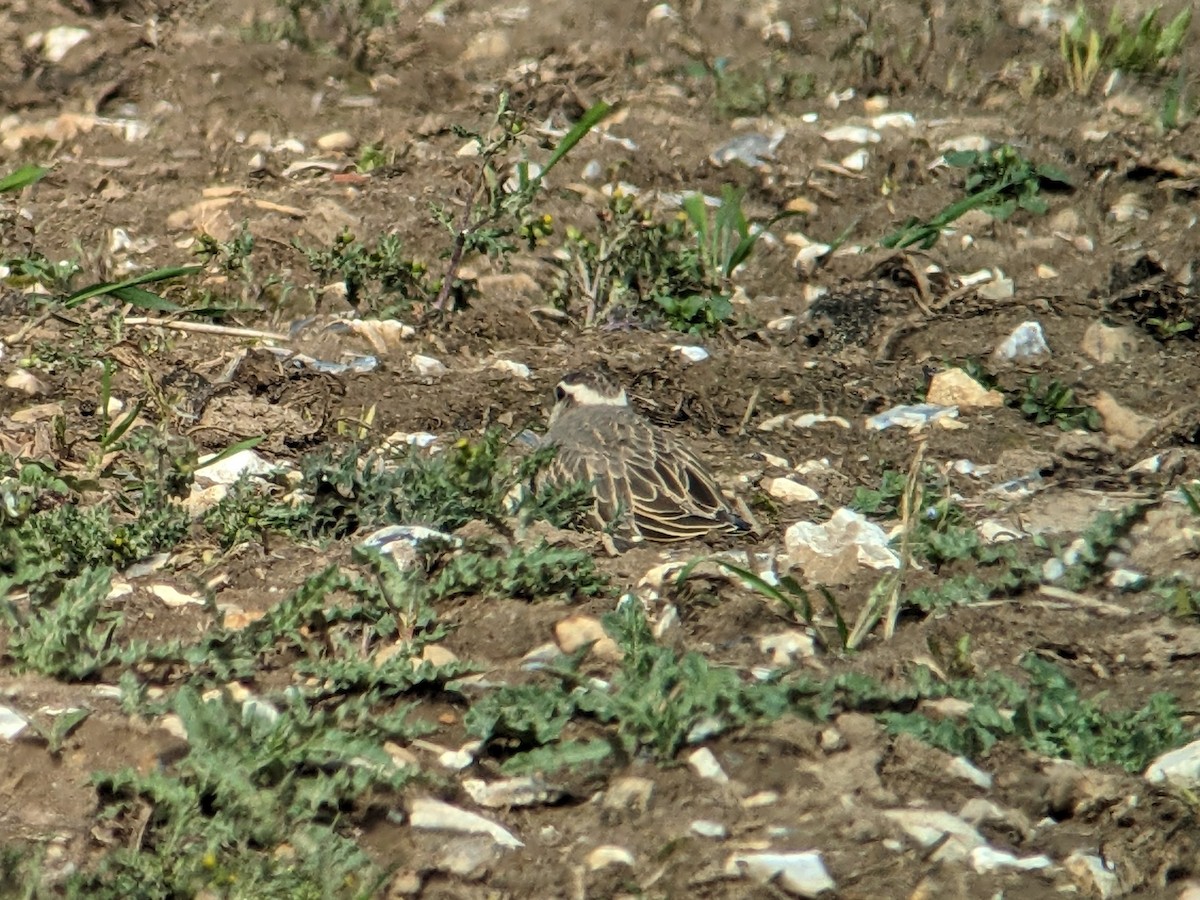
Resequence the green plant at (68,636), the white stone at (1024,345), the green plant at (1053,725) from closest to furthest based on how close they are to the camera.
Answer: the green plant at (1053,725) < the green plant at (68,636) < the white stone at (1024,345)

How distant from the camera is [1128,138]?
1016 centimetres

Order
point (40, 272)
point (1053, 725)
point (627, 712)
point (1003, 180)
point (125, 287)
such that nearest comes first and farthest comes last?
point (627, 712), point (1053, 725), point (125, 287), point (40, 272), point (1003, 180)

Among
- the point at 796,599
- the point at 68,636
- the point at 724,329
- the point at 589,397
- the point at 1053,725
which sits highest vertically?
the point at 68,636

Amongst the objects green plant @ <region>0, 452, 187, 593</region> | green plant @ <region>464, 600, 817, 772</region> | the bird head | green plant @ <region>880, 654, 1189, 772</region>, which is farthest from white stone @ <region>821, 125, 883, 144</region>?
green plant @ <region>464, 600, 817, 772</region>

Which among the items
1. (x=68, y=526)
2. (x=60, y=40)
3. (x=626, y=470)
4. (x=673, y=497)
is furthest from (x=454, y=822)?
(x=60, y=40)

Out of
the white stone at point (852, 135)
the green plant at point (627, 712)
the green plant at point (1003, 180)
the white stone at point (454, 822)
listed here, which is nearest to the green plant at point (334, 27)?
the white stone at point (852, 135)

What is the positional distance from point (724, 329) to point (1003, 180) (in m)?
2.23

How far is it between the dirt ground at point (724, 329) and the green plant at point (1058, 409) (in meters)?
0.07

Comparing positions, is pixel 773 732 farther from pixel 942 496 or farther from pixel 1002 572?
pixel 942 496

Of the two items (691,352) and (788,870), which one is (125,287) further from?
(788,870)

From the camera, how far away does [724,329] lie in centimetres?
840

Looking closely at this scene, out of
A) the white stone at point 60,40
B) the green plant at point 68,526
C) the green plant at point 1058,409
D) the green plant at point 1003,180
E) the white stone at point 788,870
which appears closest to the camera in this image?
the white stone at point 788,870

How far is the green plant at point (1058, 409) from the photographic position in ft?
25.3

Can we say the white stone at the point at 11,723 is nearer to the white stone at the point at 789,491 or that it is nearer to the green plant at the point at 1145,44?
the white stone at the point at 789,491
